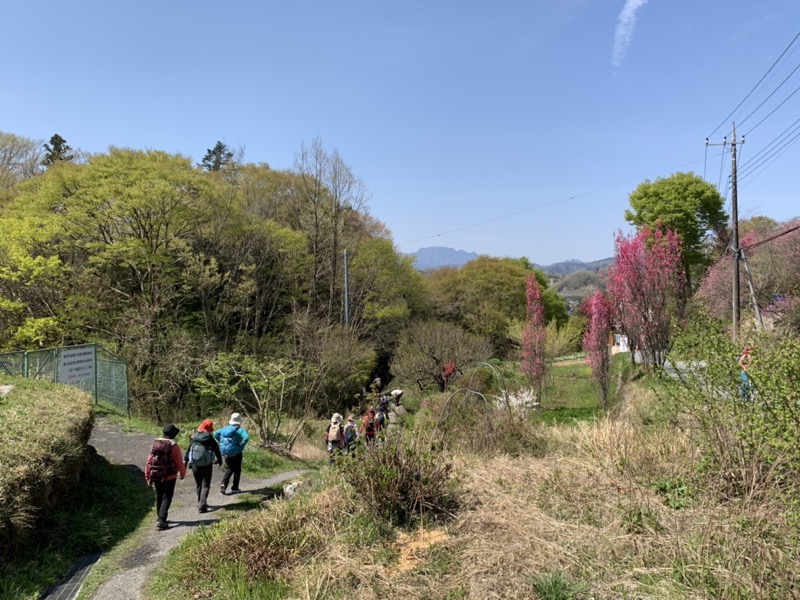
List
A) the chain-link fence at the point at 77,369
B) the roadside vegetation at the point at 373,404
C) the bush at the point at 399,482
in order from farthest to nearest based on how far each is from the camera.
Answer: the chain-link fence at the point at 77,369
the bush at the point at 399,482
the roadside vegetation at the point at 373,404

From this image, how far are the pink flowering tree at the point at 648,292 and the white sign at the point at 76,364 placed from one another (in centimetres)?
1598

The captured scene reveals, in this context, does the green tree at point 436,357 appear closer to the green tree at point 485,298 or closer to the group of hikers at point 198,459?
the green tree at point 485,298

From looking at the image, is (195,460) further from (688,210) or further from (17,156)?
(688,210)

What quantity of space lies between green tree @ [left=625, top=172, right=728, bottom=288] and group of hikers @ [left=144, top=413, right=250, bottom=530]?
3639 centimetres

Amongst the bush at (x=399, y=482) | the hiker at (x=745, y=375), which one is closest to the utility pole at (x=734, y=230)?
the hiker at (x=745, y=375)

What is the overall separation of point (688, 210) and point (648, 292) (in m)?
26.5

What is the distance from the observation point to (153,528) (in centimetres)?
670

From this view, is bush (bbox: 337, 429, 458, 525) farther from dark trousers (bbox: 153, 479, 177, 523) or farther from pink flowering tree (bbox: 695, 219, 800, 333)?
pink flowering tree (bbox: 695, 219, 800, 333)

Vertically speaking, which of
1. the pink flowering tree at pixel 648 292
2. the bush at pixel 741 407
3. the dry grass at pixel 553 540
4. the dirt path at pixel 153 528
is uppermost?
the pink flowering tree at pixel 648 292

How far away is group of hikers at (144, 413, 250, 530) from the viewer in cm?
668

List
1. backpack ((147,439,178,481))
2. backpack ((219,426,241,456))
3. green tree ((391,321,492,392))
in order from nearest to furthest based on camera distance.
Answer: backpack ((147,439,178,481))
backpack ((219,426,241,456))
green tree ((391,321,492,392))

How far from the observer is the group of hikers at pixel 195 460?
668cm

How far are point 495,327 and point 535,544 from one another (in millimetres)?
34741

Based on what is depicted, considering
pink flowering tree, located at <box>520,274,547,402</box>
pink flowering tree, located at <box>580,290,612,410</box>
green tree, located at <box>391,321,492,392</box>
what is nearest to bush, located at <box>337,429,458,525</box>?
pink flowering tree, located at <box>580,290,612,410</box>
